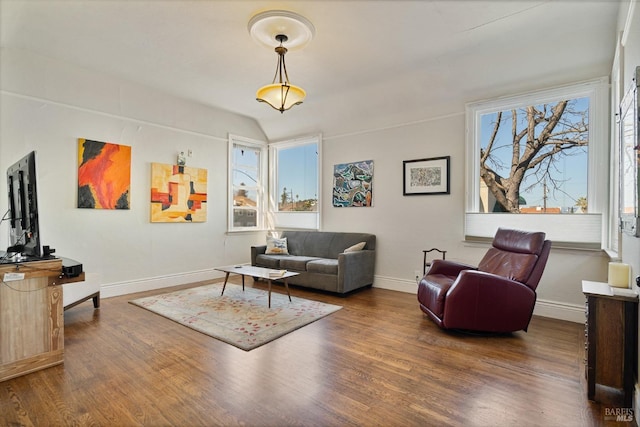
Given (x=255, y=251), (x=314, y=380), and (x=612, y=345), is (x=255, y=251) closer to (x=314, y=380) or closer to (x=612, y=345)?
(x=314, y=380)

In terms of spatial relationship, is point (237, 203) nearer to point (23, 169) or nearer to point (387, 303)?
point (387, 303)

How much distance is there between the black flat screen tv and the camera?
7.36ft

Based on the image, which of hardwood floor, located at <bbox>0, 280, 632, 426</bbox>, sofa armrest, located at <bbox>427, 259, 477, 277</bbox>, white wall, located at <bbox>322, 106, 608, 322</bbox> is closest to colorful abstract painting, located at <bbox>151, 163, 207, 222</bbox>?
hardwood floor, located at <bbox>0, 280, 632, 426</bbox>

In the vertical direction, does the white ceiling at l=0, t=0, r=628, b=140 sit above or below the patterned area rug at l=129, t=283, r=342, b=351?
above

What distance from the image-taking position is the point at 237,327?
10.5ft

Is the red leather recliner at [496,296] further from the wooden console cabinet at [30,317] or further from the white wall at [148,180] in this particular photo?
the wooden console cabinet at [30,317]

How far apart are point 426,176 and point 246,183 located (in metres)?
3.45

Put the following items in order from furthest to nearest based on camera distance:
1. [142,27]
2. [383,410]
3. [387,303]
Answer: [387,303]
[142,27]
[383,410]

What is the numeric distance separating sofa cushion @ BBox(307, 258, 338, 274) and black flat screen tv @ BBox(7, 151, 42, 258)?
3.11 metres

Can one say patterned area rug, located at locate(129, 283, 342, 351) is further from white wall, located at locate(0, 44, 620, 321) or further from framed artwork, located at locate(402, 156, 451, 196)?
framed artwork, located at locate(402, 156, 451, 196)

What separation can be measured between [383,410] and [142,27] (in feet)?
12.8

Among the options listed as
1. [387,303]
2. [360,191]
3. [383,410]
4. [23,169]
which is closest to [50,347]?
[23,169]

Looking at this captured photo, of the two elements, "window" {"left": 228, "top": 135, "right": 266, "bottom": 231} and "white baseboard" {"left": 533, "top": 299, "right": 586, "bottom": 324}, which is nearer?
"white baseboard" {"left": 533, "top": 299, "right": 586, "bottom": 324}

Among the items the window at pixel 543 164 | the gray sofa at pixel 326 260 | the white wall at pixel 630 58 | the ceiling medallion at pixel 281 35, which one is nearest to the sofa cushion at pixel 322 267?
the gray sofa at pixel 326 260
